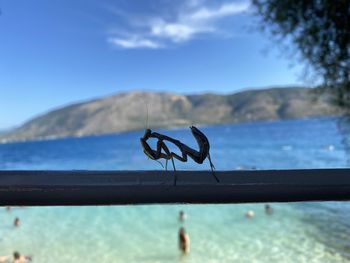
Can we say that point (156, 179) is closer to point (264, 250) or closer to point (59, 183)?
point (59, 183)

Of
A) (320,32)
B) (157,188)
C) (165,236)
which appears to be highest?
(320,32)

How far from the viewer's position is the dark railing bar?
0.83m

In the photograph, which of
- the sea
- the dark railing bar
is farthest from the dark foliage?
the sea

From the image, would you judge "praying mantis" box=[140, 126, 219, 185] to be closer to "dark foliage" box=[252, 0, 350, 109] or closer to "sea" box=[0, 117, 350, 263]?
"dark foliage" box=[252, 0, 350, 109]

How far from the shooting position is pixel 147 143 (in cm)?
115

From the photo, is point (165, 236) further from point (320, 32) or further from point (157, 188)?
point (157, 188)

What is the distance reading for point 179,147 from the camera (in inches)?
46.4

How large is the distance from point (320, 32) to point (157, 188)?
11.9 ft

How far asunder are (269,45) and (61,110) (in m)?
102

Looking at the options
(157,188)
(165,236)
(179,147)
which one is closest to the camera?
(157,188)

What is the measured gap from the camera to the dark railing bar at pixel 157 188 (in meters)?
0.83

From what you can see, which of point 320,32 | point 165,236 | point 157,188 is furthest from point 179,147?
point 165,236

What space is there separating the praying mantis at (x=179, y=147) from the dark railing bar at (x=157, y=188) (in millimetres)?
227

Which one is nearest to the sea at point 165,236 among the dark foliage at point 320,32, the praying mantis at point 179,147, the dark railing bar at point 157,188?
the dark foliage at point 320,32
